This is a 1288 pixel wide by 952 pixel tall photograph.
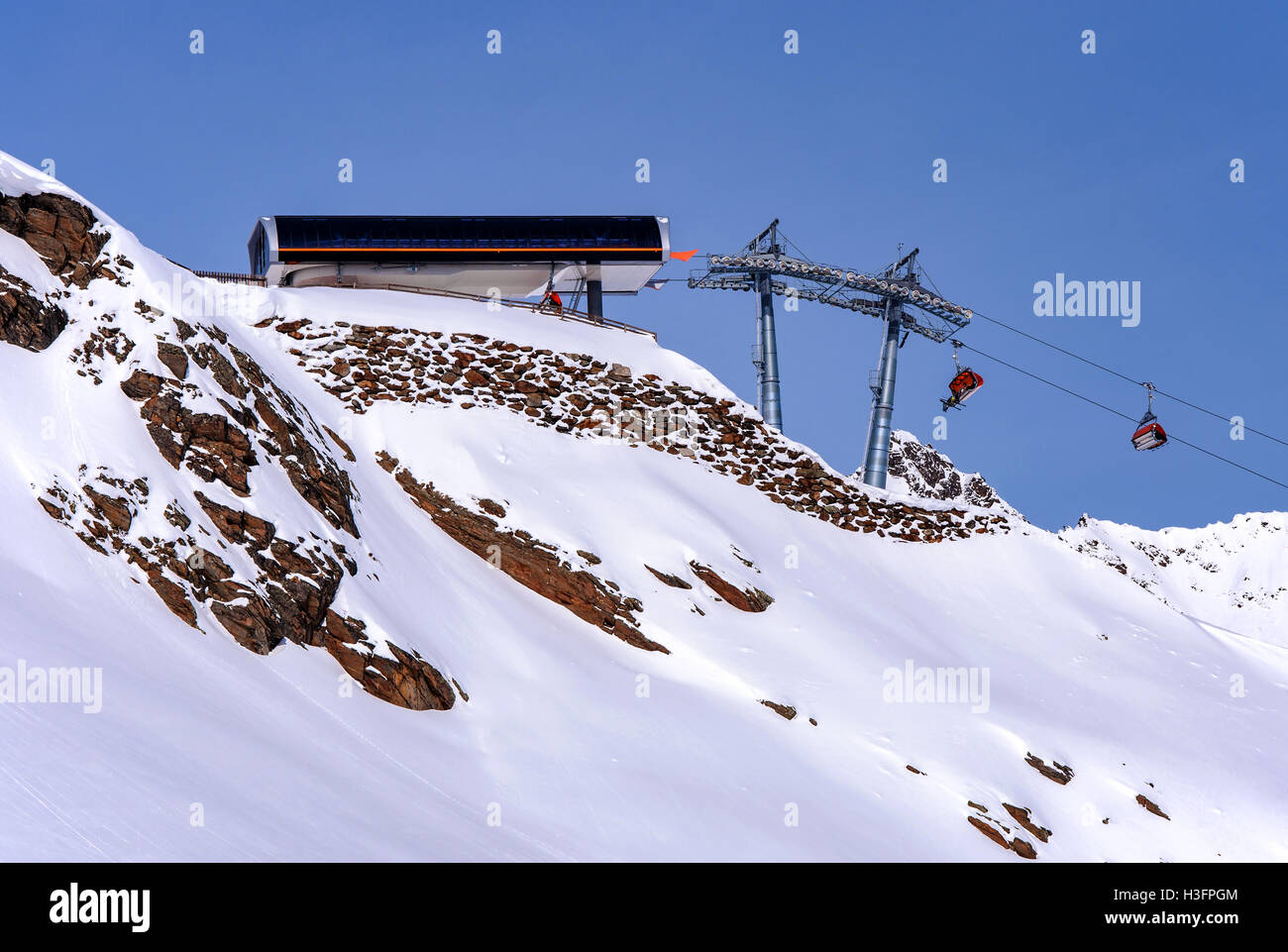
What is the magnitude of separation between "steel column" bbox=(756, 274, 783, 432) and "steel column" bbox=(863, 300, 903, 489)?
4.64 metres

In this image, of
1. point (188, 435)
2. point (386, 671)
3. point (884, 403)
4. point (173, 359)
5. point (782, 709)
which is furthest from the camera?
point (884, 403)

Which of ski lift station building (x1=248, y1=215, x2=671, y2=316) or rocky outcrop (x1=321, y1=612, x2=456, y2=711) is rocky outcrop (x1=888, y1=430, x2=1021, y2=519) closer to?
ski lift station building (x1=248, y1=215, x2=671, y2=316)

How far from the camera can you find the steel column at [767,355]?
54969 mm

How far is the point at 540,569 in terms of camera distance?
3488cm

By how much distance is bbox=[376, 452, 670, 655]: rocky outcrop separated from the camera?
1337 inches

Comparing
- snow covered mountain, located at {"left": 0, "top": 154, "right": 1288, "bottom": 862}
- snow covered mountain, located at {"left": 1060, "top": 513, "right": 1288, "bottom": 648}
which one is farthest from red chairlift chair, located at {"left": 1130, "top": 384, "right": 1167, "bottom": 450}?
snow covered mountain, located at {"left": 1060, "top": 513, "right": 1288, "bottom": 648}

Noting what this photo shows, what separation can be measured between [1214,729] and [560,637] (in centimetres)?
1795

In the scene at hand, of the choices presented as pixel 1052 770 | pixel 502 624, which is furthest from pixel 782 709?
pixel 502 624

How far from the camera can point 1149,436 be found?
50.8 metres

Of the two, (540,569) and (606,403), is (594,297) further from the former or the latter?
(540,569)

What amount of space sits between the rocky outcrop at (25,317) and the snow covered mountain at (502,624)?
0.09 meters

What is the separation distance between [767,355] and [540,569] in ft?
77.3

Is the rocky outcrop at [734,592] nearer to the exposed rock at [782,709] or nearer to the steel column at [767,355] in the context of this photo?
the exposed rock at [782,709]

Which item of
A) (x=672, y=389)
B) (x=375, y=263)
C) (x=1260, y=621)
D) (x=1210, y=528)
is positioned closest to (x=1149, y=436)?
(x=672, y=389)
